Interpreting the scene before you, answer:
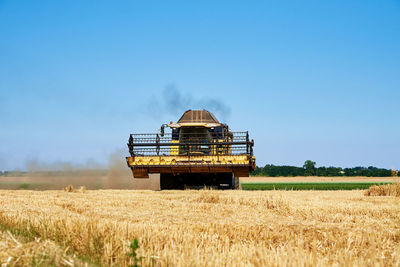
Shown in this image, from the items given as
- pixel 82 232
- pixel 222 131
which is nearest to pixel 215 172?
pixel 222 131

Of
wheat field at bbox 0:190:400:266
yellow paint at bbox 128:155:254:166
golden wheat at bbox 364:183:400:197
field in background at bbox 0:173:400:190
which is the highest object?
yellow paint at bbox 128:155:254:166

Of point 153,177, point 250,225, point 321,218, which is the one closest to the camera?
point 250,225

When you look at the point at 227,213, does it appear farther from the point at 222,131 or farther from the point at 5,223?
the point at 222,131

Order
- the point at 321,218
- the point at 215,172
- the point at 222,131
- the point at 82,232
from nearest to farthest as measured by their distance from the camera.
→ the point at 82,232
the point at 321,218
the point at 215,172
the point at 222,131

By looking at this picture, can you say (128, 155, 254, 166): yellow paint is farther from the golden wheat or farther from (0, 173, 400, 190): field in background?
(0, 173, 400, 190): field in background

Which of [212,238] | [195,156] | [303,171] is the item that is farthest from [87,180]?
[303,171]

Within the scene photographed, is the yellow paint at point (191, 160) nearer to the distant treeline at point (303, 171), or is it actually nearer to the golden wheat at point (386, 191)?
the golden wheat at point (386, 191)

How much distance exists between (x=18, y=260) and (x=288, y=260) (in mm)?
1866

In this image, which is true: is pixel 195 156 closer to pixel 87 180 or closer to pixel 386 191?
pixel 386 191

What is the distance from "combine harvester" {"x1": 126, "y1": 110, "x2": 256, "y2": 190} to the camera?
16.1m

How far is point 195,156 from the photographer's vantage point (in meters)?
16.8

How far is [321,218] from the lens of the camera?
7324 millimetres

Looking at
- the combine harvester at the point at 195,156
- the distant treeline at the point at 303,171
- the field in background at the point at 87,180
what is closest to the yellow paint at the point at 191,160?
the combine harvester at the point at 195,156

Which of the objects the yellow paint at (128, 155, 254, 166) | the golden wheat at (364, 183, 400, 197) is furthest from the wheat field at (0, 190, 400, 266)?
the yellow paint at (128, 155, 254, 166)
